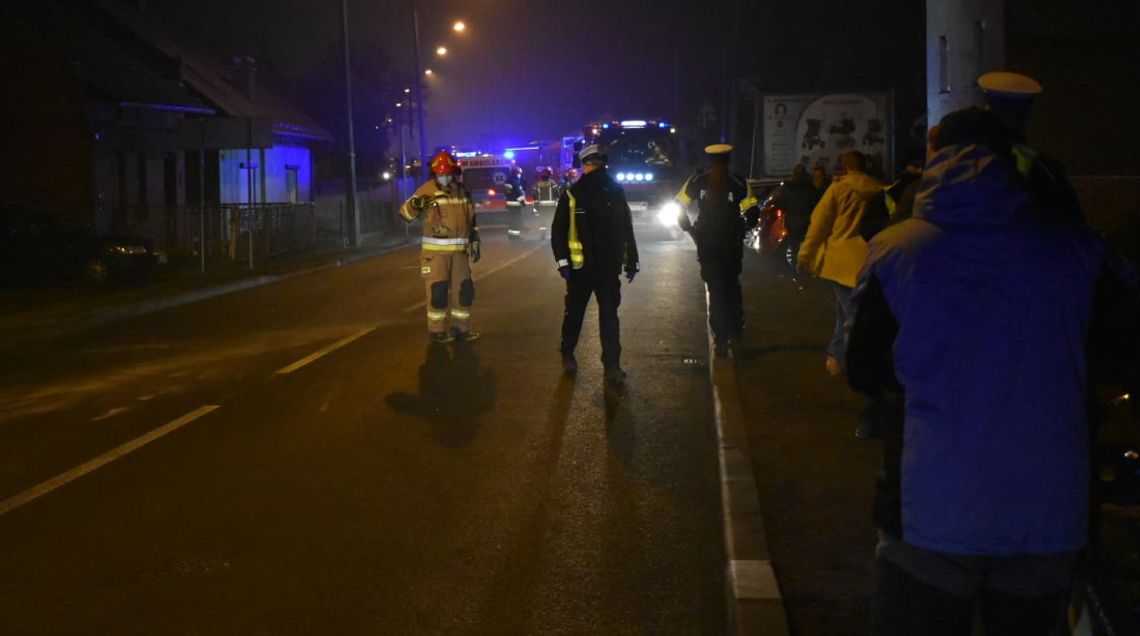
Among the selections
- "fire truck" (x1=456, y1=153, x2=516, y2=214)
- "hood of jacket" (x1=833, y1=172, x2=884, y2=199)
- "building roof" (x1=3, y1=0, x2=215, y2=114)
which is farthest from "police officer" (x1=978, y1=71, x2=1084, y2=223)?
"fire truck" (x1=456, y1=153, x2=516, y2=214)

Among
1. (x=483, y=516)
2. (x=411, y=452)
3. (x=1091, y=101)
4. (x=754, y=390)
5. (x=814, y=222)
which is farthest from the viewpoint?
(x=1091, y=101)

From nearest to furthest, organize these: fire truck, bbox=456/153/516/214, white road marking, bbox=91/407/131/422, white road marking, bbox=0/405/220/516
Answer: white road marking, bbox=0/405/220/516 → white road marking, bbox=91/407/131/422 → fire truck, bbox=456/153/516/214

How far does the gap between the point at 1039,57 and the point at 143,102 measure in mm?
19823

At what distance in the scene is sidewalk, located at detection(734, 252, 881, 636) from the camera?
5.62 meters

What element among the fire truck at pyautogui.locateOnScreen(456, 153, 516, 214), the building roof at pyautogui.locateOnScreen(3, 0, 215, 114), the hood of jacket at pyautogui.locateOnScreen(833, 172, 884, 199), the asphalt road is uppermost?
the building roof at pyautogui.locateOnScreen(3, 0, 215, 114)

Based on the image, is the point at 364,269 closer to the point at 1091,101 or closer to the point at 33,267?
the point at 33,267

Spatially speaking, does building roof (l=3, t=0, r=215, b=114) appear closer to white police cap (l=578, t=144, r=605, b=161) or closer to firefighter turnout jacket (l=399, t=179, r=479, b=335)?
firefighter turnout jacket (l=399, t=179, r=479, b=335)

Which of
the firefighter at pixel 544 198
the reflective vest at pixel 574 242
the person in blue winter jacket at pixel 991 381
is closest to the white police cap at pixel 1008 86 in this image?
the person in blue winter jacket at pixel 991 381

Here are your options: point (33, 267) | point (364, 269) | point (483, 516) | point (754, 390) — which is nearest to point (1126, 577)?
point (483, 516)

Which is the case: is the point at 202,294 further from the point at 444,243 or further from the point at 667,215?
the point at 667,215

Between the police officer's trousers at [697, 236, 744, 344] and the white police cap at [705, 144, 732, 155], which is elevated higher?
the white police cap at [705, 144, 732, 155]

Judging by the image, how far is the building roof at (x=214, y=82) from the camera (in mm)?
34750

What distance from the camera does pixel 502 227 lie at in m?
42.6

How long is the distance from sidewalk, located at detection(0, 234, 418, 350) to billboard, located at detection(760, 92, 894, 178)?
397 inches
